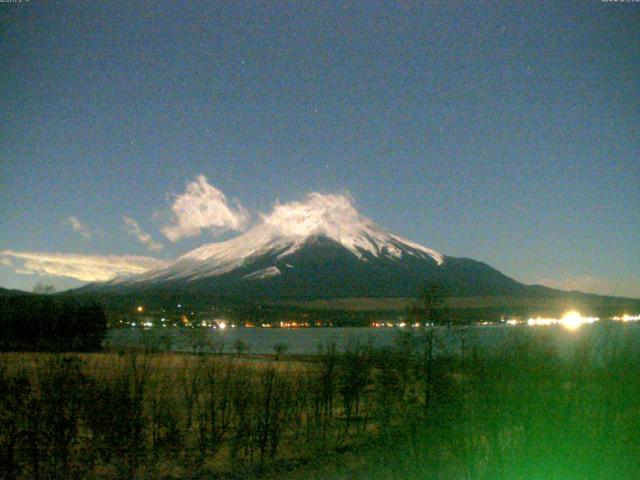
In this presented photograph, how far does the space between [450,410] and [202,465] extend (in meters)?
5.39

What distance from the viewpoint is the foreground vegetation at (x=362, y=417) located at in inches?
168

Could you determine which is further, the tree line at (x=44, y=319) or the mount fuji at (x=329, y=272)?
the mount fuji at (x=329, y=272)

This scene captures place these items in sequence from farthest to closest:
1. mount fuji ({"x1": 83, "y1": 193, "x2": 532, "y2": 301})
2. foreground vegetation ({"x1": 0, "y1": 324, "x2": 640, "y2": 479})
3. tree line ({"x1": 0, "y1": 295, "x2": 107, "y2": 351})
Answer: mount fuji ({"x1": 83, "y1": 193, "x2": 532, "y2": 301}) → tree line ({"x1": 0, "y1": 295, "x2": 107, "y2": 351}) → foreground vegetation ({"x1": 0, "y1": 324, "x2": 640, "y2": 479})

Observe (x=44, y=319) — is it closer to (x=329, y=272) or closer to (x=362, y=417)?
(x=362, y=417)

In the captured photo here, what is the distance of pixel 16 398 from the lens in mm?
7105

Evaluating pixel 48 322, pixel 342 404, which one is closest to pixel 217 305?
pixel 48 322

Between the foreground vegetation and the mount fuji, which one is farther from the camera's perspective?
the mount fuji

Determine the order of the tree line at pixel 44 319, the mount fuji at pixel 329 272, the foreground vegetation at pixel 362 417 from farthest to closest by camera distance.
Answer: the mount fuji at pixel 329 272 → the tree line at pixel 44 319 → the foreground vegetation at pixel 362 417

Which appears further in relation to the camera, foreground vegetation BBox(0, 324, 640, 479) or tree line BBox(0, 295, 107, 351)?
A: tree line BBox(0, 295, 107, 351)

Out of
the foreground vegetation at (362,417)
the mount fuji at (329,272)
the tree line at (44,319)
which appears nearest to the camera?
the foreground vegetation at (362,417)

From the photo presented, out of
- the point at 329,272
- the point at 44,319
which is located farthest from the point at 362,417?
the point at 329,272

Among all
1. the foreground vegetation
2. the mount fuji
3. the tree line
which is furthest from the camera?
the mount fuji

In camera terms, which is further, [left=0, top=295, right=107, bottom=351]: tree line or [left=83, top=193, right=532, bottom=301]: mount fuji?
[left=83, top=193, right=532, bottom=301]: mount fuji

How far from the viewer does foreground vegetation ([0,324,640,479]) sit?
427cm
